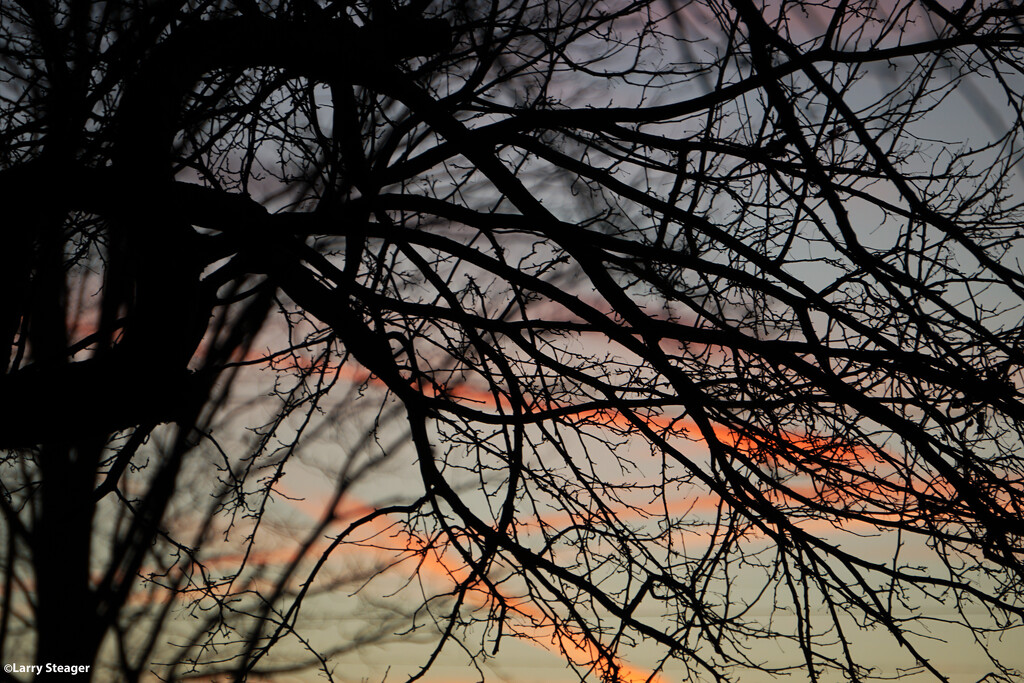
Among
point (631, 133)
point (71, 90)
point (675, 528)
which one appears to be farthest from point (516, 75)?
point (675, 528)

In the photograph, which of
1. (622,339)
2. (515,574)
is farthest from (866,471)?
(515,574)

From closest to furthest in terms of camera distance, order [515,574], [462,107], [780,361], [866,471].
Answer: [780,361], [866,471], [515,574], [462,107]

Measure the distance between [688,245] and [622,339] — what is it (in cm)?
60

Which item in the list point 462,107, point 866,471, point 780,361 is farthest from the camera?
point 462,107

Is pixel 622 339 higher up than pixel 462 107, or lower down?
lower down

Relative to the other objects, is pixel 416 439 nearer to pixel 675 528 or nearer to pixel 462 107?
pixel 675 528

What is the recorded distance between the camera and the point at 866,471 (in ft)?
11.8

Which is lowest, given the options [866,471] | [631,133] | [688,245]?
[866,471]

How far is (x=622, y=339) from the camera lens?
12.1 ft

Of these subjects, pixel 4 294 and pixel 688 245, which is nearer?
pixel 4 294

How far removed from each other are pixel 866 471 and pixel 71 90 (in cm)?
428

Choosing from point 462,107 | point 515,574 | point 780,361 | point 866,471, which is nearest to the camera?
point 780,361

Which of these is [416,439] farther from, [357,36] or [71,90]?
[71,90]

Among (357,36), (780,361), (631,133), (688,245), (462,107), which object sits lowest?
(780,361)
